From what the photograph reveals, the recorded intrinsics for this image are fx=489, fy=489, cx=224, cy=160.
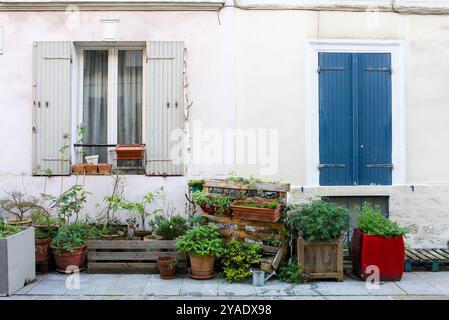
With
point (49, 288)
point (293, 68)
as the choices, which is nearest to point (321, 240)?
point (293, 68)

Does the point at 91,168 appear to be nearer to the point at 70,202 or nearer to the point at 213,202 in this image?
the point at 70,202

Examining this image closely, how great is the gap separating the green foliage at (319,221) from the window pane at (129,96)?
9.80 ft

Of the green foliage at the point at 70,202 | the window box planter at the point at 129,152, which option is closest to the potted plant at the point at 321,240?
the window box planter at the point at 129,152

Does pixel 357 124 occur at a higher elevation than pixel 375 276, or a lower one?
higher

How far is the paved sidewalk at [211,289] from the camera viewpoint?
18.9ft

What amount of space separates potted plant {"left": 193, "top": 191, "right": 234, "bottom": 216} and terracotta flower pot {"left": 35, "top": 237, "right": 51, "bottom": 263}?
2.11 metres

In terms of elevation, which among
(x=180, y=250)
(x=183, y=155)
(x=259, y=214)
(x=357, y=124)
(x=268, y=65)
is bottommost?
(x=180, y=250)

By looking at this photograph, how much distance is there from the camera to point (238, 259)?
633 cm

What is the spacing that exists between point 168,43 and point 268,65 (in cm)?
159

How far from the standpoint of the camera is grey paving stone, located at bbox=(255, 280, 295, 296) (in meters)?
5.85

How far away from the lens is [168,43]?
297 inches

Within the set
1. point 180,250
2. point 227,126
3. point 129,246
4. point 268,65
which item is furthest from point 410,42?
point 129,246

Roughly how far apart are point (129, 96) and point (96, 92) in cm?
54
